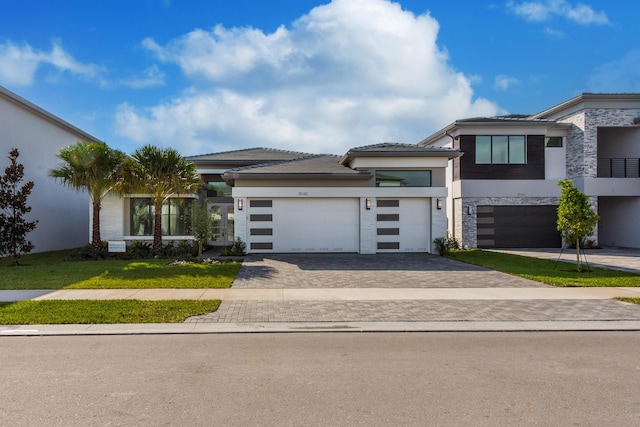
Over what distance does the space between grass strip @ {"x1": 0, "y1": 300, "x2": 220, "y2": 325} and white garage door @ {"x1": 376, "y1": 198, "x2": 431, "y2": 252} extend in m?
11.7

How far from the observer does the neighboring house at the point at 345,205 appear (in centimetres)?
1884

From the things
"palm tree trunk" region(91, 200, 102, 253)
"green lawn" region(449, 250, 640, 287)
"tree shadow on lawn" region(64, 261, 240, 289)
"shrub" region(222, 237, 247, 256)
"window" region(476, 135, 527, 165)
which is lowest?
"green lawn" region(449, 250, 640, 287)

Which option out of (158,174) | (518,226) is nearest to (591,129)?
A: (518,226)

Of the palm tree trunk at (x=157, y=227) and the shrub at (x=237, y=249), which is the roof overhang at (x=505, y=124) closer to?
the shrub at (x=237, y=249)

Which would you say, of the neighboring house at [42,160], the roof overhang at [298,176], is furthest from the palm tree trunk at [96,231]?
the roof overhang at [298,176]

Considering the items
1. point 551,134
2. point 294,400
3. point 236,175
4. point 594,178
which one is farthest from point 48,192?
point 594,178

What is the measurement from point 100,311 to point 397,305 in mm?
6037

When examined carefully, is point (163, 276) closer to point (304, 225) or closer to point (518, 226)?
point (304, 225)

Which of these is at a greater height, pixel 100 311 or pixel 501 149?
pixel 501 149

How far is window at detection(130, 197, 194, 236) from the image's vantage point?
66.1 feet

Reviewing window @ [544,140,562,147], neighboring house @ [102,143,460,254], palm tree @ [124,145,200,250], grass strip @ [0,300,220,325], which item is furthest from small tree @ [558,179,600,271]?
palm tree @ [124,145,200,250]

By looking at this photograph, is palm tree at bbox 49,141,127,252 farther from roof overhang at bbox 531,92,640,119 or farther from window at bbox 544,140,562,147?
roof overhang at bbox 531,92,640,119

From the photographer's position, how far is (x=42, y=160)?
859 inches

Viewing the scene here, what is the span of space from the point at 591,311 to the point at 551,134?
18793 mm
